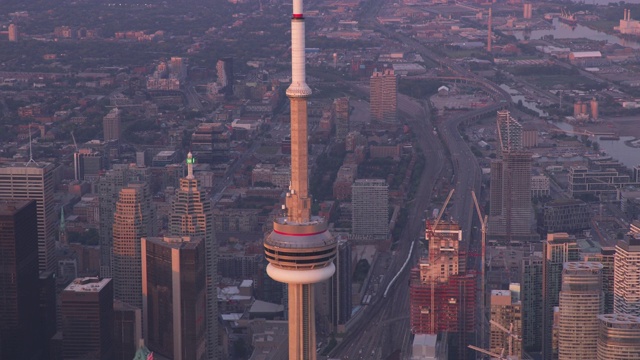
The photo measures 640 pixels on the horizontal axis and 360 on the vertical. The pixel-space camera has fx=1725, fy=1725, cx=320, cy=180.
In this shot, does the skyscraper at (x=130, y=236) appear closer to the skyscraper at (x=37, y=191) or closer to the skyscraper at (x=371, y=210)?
the skyscraper at (x=37, y=191)

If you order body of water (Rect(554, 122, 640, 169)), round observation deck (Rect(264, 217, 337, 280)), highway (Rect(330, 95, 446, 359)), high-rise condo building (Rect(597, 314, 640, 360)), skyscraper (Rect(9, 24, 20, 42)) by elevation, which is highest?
skyscraper (Rect(9, 24, 20, 42))

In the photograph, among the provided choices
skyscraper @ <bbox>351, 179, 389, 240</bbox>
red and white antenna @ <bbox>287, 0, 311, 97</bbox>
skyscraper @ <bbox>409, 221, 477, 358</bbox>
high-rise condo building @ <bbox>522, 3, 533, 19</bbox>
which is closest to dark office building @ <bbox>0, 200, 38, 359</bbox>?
skyscraper @ <bbox>409, 221, 477, 358</bbox>

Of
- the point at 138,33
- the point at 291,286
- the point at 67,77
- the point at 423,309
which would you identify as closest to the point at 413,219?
the point at 423,309

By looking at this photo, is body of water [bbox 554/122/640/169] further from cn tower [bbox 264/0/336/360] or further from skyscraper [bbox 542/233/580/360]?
cn tower [bbox 264/0/336/360]

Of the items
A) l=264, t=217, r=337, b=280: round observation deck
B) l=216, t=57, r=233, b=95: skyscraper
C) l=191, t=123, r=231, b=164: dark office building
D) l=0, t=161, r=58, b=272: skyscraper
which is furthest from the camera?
l=216, t=57, r=233, b=95: skyscraper

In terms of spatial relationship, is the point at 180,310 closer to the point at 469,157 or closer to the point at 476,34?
the point at 469,157

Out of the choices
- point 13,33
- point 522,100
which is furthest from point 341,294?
point 13,33
